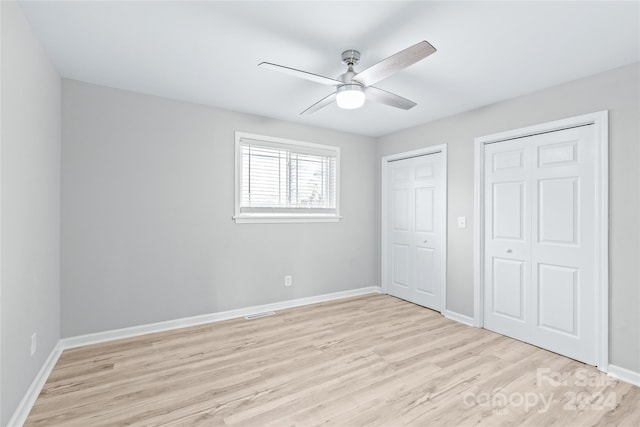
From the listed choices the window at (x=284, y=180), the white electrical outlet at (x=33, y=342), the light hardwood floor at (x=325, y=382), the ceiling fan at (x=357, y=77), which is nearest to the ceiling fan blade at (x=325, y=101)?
the ceiling fan at (x=357, y=77)

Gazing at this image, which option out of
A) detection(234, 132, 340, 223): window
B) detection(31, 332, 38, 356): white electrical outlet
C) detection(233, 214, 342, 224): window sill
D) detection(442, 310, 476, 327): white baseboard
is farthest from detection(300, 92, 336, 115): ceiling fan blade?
detection(442, 310, 476, 327): white baseboard

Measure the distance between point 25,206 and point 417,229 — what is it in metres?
3.91

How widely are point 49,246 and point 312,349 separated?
233 cm

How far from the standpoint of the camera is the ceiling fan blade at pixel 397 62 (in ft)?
5.59

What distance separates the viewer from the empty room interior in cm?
187

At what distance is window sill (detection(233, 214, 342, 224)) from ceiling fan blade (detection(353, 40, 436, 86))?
2102mm

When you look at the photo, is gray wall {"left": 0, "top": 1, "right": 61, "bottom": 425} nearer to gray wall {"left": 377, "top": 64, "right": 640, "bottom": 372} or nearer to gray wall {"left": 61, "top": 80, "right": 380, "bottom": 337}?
gray wall {"left": 61, "top": 80, "right": 380, "bottom": 337}

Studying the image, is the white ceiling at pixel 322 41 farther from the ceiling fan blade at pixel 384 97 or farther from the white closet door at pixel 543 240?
the white closet door at pixel 543 240

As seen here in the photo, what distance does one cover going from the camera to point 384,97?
2471 millimetres

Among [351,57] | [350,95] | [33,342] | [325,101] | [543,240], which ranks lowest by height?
[33,342]

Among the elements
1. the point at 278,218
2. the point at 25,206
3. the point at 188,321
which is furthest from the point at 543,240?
the point at 25,206

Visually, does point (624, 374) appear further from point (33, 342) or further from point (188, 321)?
point (33, 342)

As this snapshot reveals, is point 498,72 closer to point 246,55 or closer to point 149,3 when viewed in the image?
point 246,55

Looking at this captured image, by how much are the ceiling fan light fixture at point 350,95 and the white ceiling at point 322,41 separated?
0.28 m
